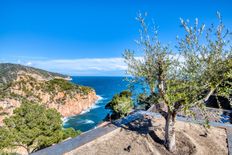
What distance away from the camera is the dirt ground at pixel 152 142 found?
8.01 m

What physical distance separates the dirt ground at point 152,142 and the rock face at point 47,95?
161 feet

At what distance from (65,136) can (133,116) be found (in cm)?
893

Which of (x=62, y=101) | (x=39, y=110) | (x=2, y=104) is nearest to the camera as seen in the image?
(x=39, y=110)

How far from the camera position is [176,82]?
7.93m

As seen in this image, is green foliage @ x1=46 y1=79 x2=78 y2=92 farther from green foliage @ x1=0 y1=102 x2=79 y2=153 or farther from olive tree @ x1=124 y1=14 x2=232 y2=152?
olive tree @ x1=124 y1=14 x2=232 y2=152

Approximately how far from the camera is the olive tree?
289 inches

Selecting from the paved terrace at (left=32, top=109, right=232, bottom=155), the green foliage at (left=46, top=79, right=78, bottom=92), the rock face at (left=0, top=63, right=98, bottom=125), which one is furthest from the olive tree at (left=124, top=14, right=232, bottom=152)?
the green foliage at (left=46, top=79, right=78, bottom=92)

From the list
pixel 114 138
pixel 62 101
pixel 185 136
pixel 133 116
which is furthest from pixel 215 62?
pixel 62 101

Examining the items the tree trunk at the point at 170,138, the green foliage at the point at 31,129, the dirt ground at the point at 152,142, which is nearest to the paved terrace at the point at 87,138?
the dirt ground at the point at 152,142

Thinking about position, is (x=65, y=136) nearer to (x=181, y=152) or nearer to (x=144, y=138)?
(x=144, y=138)

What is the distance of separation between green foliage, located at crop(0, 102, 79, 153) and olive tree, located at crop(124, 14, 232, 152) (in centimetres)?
1057

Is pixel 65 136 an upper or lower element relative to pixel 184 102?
lower

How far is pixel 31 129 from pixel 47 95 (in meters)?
48.7

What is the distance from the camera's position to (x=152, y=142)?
28.8 feet
